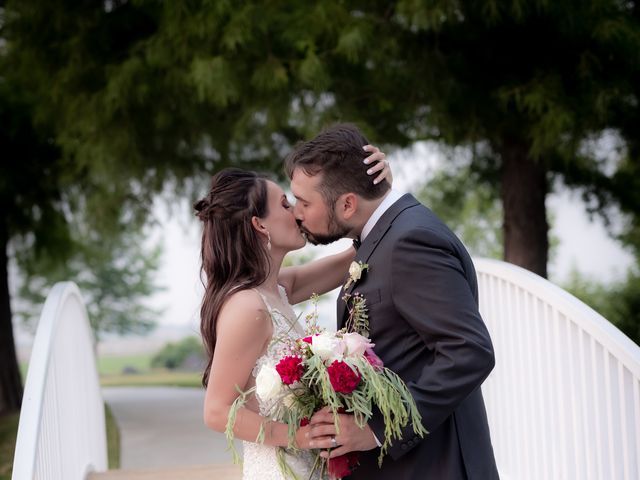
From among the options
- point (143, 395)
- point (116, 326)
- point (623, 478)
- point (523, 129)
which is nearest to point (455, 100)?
point (523, 129)

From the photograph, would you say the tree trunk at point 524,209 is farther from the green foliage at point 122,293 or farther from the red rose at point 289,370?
the green foliage at point 122,293

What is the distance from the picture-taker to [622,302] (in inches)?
407

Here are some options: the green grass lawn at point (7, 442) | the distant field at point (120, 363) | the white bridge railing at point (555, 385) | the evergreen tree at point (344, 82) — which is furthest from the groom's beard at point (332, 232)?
the distant field at point (120, 363)

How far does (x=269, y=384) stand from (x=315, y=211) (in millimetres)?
563

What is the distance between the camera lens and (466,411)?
2445 mm

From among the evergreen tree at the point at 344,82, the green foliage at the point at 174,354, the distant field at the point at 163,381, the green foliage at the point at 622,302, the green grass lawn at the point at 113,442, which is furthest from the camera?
the green foliage at the point at 174,354

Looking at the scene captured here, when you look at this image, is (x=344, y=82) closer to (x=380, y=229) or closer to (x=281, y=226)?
(x=281, y=226)

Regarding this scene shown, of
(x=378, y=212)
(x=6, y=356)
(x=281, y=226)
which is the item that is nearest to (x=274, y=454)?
(x=281, y=226)

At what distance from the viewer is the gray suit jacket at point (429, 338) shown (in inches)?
87.0

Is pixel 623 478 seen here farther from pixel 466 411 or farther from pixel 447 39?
pixel 447 39

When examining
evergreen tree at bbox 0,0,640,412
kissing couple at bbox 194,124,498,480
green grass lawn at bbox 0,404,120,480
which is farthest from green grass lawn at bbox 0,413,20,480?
kissing couple at bbox 194,124,498,480

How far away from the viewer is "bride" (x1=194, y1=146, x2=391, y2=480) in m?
2.52

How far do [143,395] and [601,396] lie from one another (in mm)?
10688

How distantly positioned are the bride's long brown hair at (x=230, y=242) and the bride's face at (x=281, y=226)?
0.08 ft
